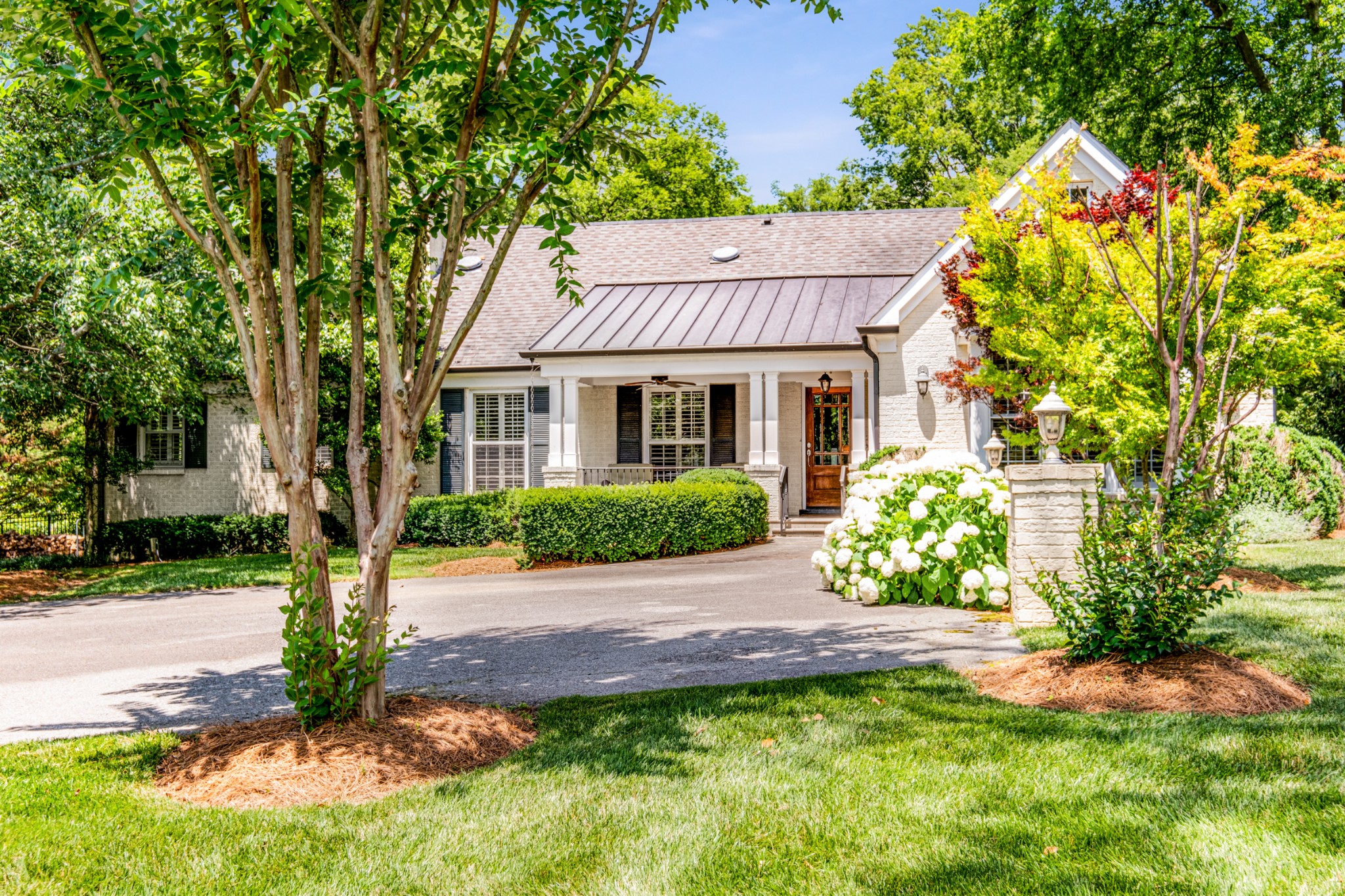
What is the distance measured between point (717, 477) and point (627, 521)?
9.31 feet

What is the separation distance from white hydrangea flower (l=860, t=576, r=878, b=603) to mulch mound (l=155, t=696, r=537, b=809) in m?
4.86

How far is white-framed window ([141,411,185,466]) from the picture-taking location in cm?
2081

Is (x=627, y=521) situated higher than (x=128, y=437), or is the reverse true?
(x=128, y=437)

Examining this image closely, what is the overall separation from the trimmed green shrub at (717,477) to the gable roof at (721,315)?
2211mm

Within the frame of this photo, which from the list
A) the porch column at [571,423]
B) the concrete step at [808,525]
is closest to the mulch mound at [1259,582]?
the concrete step at [808,525]

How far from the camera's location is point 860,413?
55.7 feet

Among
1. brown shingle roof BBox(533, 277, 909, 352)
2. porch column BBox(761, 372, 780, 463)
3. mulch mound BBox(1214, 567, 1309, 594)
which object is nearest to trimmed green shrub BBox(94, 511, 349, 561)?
brown shingle roof BBox(533, 277, 909, 352)

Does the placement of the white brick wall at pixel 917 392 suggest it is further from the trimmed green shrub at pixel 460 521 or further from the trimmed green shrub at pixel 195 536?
the trimmed green shrub at pixel 195 536

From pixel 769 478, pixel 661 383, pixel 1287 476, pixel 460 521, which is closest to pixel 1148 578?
pixel 1287 476

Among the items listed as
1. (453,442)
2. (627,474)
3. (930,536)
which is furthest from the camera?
(453,442)

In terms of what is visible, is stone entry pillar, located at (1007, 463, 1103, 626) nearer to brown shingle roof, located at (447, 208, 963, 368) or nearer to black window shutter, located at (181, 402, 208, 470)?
brown shingle roof, located at (447, 208, 963, 368)

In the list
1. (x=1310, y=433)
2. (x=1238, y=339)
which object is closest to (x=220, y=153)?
(x=1238, y=339)

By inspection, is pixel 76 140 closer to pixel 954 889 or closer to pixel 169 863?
pixel 169 863

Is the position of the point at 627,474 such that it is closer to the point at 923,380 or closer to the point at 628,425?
the point at 628,425
